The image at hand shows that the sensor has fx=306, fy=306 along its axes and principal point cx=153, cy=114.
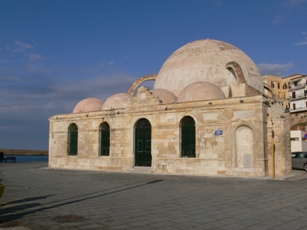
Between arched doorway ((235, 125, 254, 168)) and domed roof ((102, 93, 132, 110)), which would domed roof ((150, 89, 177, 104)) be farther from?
arched doorway ((235, 125, 254, 168))

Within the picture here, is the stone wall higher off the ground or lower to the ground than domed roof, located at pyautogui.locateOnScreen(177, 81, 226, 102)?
lower

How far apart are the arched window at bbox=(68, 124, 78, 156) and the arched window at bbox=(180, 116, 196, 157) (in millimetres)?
9495

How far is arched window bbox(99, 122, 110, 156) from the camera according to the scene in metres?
22.3

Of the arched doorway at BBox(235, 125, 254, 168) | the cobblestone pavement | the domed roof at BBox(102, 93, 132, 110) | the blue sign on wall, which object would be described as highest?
the domed roof at BBox(102, 93, 132, 110)

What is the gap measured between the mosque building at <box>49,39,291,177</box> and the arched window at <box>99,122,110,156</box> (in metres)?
0.07

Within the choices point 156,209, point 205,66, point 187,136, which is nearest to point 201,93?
point 187,136

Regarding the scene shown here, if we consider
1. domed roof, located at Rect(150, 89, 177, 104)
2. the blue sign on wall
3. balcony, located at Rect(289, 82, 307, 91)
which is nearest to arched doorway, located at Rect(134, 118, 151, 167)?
domed roof, located at Rect(150, 89, 177, 104)

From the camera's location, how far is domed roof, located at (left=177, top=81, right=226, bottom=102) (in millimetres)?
19234

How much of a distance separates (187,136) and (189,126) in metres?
0.63

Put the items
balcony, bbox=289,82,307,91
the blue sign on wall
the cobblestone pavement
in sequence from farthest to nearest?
balcony, bbox=289,82,307,91
the blue sign on wall
the cobblestone pavement

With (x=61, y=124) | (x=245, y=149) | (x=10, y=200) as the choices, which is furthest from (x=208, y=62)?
(x=10, y=200)

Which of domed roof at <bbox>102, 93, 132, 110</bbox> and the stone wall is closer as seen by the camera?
the stone wall

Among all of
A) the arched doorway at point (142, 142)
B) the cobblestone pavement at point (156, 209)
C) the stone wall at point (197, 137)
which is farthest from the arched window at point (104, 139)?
the cobblestone pavement at point (156, 209)

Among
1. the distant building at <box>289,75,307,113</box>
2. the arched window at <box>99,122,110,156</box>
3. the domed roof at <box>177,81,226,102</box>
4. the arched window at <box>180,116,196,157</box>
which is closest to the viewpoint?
the arched window at <box>180,116,196,157</box>
